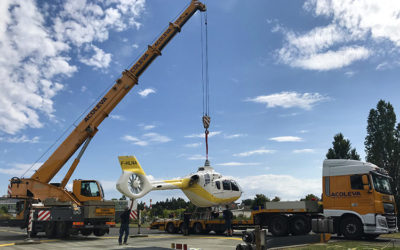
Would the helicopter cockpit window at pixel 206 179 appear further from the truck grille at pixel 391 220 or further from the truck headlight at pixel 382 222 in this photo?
the truck grille at pixel 391 220

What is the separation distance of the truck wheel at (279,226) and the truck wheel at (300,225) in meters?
0.39

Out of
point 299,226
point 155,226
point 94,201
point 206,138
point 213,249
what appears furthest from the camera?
point 155,226

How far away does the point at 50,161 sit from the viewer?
20.2 m

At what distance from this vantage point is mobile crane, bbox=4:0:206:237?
18.6 metres

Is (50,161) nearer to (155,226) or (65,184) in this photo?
(65,184)

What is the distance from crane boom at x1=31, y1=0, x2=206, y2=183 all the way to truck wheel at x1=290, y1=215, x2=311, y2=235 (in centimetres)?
1285

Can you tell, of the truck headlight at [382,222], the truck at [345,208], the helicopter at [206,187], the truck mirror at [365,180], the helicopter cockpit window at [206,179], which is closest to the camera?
the truck headlight at [382,222]

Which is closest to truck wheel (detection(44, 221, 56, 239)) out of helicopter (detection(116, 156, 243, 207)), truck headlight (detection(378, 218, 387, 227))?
helicopter (detection(116, 156, 243, 207))

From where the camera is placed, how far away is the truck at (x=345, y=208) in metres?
15.6

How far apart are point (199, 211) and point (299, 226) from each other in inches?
274

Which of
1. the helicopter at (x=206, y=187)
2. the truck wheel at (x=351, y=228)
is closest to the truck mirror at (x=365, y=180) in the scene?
the truck wheel at (x=351, y=228)

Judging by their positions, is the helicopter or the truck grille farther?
the helicopter

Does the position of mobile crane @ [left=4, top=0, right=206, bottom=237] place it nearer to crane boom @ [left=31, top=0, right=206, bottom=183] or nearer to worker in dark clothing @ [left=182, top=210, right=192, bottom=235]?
crane boom @ [left=31, top=0, right=206, bottom=183]

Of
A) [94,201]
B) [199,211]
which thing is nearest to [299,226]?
[199,211]
